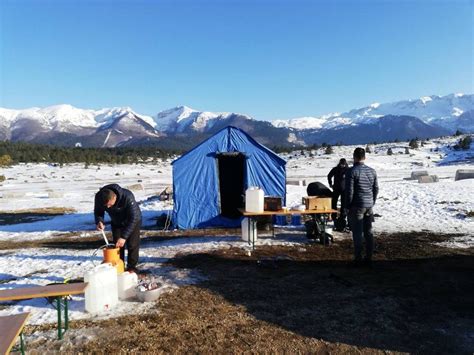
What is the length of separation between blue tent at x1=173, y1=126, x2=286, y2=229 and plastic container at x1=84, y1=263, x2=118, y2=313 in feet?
22.3

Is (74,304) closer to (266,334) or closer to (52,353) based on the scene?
(52,353)

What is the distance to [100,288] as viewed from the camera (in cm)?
597

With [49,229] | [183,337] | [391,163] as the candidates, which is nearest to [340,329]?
[183,337]

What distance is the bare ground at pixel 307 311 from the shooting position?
4.93 meters

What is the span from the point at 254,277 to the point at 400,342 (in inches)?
128

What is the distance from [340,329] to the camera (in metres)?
5.32

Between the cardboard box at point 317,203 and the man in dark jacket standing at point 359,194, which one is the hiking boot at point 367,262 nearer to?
the man in dark jacket standing at point 359,194

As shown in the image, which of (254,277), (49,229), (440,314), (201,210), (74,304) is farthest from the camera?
(49,229)

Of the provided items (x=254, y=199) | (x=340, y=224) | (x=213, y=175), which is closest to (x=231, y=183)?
(x=213, y=175)

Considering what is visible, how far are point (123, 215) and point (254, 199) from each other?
11.3 ft

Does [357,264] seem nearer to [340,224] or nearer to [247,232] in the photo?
[247,232]

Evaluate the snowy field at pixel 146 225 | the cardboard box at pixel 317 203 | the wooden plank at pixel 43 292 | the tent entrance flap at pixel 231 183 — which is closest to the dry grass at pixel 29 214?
the snowy field at pixel 146 225

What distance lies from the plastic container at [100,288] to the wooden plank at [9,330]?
1.64 meters

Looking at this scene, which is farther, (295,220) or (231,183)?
(231,183)
